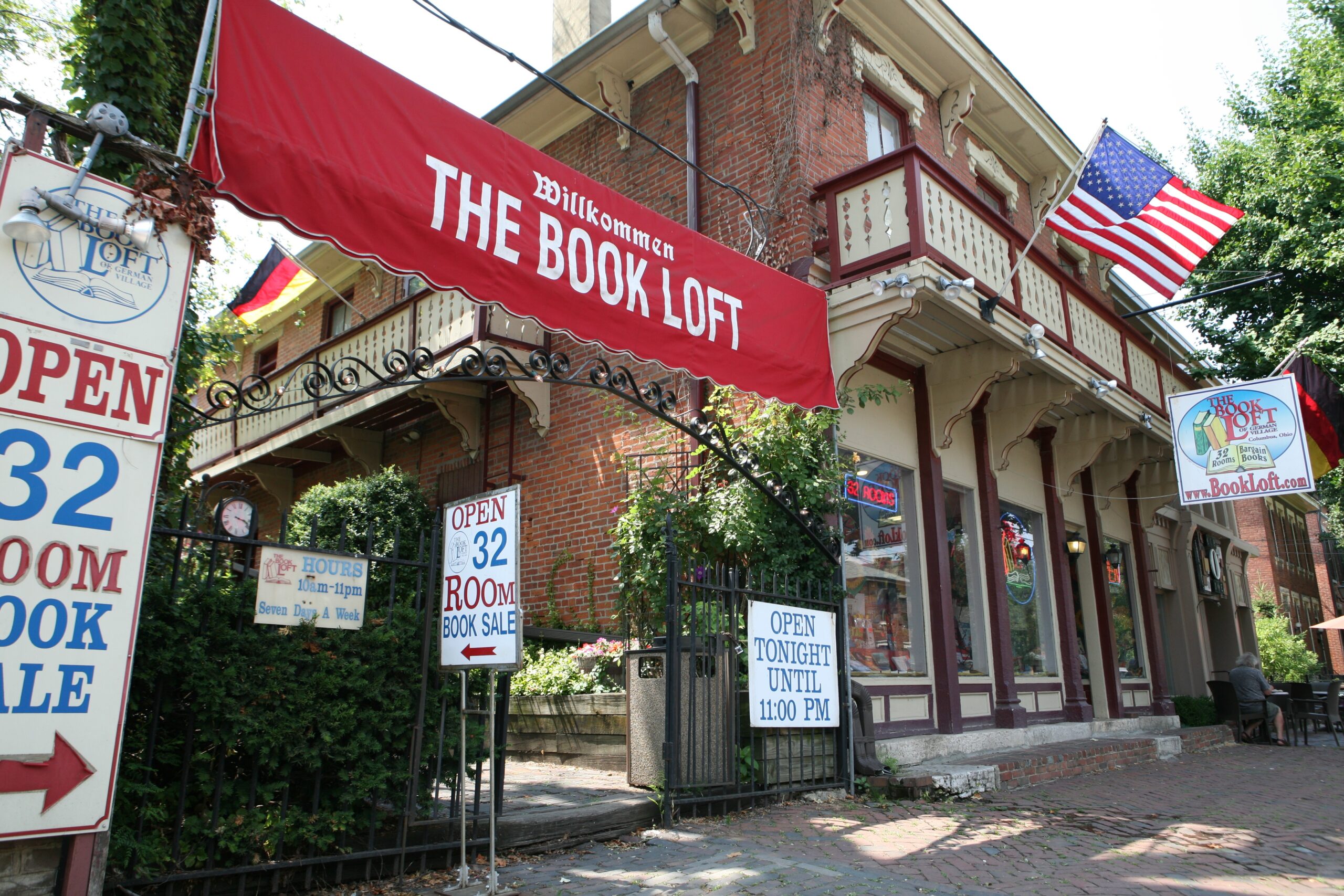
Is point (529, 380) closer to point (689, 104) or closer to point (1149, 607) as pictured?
point (689, 104)

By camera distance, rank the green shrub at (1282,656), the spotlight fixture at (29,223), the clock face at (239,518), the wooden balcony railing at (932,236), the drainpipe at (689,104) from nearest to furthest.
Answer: the spotlight fixture at (29,223), the clock face at (239,518), the wooden balcony railing at (932,236), the drainpipe at (689,104), the green shrub at (1282,656)

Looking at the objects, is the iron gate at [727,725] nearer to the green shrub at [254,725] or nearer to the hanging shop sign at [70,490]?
the green shrub at [254,725]

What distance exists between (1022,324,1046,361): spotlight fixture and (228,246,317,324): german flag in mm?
7952

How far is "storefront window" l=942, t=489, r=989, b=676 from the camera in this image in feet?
33.6

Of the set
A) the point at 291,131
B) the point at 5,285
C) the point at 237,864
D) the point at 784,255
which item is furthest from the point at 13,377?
the point at 784,255

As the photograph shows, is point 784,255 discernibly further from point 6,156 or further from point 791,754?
point 6,156

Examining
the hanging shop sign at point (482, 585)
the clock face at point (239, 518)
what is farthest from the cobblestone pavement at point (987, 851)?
the clock face at point (239, 518)

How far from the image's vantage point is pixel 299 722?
433 cm

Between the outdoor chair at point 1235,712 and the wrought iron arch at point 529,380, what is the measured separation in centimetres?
1039

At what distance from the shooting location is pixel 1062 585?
12.3m

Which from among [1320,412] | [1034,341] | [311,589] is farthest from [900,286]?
[1320,412]

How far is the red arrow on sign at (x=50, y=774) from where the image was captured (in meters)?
3.19

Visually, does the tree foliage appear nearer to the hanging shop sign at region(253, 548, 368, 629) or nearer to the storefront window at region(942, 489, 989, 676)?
the storefront window at region(942, 489, 989, 676)

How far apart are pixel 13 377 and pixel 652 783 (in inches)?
188
